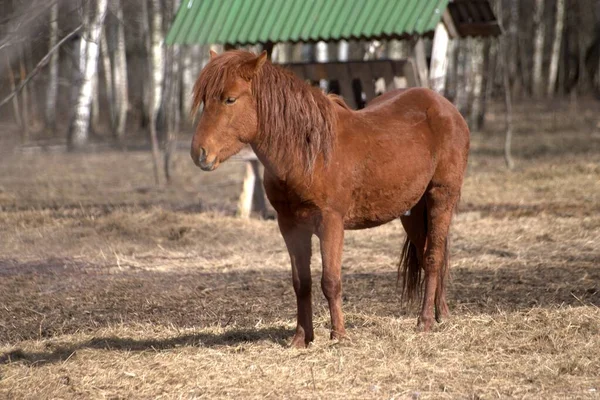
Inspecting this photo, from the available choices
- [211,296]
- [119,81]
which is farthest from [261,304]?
[119,81]

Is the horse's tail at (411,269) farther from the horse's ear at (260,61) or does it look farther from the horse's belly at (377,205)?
the horse's ear at (260,61)

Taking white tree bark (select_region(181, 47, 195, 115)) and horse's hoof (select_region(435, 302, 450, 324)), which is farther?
white tree bark (select_region(181, 47, 195, 115))

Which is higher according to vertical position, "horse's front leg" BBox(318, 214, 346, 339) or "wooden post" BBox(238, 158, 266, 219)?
"horse's front leg" BBox(318, 214, 346, 339)

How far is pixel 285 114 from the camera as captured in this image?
4.91m

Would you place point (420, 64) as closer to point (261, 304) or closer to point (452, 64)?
point (261, 304)

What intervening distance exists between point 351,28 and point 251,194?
2601 millimetres

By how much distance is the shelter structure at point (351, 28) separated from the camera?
31.1 ft

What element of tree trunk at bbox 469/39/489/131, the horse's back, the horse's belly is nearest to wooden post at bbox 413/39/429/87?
the horse's back

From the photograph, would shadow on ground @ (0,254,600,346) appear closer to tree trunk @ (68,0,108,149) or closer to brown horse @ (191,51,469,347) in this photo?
brown horse @ (191,51,469,347)

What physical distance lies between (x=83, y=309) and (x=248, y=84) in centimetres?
270

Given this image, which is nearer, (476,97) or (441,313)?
(441,313)

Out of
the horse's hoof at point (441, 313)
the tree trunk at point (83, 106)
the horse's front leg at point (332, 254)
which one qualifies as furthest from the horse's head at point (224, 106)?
the tree trunk at point (83, 106)

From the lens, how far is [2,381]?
4.58 m

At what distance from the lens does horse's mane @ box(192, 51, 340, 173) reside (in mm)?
4836
